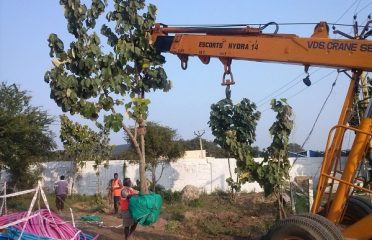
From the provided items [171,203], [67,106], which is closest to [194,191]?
[171,203]

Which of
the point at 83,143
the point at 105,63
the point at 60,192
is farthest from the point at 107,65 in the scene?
the point at 83,143

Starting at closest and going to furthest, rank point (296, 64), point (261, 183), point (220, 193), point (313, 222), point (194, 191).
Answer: point (313, 222), point (296, 64), point (261, 183), point (194, 191), point (220, 193)

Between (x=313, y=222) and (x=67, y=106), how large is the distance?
6.21 metres

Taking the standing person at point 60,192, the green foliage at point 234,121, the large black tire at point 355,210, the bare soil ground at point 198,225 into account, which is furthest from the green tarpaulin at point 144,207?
the standing person at point 60,192

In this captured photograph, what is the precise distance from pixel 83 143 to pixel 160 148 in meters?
4.10

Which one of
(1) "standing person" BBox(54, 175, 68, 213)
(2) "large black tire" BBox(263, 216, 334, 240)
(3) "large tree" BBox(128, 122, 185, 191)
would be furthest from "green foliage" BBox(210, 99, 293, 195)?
(3) "large tree" BBox(128, 122, 185, 191)

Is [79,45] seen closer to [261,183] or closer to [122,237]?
[122,237]

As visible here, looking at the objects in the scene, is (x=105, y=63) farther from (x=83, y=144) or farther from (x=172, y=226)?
(x=83, y=144)

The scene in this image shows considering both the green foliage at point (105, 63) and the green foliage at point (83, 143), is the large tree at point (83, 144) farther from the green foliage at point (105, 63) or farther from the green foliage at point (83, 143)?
the green foliage at point (105, 63)

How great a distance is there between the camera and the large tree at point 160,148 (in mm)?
27469

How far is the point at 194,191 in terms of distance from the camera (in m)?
24.2

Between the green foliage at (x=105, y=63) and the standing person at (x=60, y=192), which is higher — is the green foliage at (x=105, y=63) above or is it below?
above

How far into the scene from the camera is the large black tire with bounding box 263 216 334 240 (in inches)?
265

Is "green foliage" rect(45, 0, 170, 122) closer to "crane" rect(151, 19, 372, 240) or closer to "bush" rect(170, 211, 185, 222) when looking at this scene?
"crane" rect(151, 19, 372, 240)
